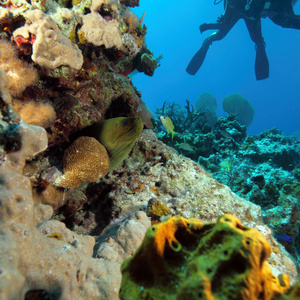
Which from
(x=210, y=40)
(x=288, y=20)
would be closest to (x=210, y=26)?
(x=210, y=40)

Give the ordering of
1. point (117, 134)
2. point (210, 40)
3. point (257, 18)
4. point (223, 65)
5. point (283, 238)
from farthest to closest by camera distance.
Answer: point (223, 65) < point (210, 40) < point (257, 18) < point (117, 134) < point (283, 238)

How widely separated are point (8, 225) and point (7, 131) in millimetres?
A: 899

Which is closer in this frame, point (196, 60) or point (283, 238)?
point (283, 238)

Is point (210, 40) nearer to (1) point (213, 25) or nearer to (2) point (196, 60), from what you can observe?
(1) point (213, 25)

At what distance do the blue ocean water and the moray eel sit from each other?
9580 cm

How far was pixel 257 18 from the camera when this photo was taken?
13453mm

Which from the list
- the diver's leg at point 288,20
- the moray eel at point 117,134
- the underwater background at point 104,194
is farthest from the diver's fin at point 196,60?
the moray eel at point 117,134

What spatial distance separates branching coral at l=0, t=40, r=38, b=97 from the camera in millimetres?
2518

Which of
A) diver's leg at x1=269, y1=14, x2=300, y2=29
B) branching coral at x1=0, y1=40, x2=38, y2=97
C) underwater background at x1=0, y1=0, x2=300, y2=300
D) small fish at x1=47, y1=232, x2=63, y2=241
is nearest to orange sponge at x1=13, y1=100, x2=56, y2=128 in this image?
underwater background at x1=0, y1=0, x2=300, y2=300

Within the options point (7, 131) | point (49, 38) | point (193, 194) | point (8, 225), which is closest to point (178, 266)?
point (8, 225)

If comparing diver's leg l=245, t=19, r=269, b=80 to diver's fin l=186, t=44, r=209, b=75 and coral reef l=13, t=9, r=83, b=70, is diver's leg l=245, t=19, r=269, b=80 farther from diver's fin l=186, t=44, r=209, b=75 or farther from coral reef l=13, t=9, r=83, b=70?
coral reef l=13, t=9, r=83, b=70

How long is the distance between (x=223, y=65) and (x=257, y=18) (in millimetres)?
125387

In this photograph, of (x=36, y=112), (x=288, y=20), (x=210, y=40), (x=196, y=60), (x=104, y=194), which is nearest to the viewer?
(x=36, y=112)

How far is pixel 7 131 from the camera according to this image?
1.63 meters
